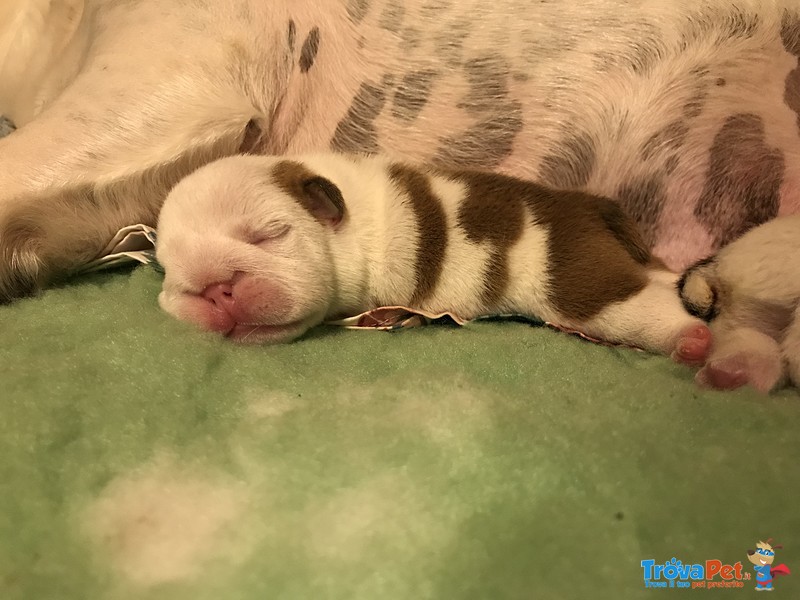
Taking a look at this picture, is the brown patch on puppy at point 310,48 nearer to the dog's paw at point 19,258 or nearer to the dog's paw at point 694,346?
the dog's paw at point 19,258

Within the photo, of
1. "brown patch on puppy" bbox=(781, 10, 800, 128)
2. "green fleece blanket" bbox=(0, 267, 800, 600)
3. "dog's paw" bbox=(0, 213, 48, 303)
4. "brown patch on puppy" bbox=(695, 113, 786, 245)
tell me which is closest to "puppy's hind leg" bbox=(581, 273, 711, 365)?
"green fleece blanket" bbox=(0, 267, 800, 600)

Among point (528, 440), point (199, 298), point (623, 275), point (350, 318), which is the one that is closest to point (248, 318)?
point (199, 298)

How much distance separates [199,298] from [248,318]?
106mm

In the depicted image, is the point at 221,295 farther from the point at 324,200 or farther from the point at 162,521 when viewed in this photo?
the point at 162,521

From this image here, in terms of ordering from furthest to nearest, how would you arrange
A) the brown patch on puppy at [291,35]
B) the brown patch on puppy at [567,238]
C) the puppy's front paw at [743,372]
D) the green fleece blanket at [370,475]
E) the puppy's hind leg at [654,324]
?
the brown patch on puppy at [291,35] → the brown patch on puppy at [567,238] → the puppy's hind leg at [654,324] → the puppy's front paw at [743,372] → the green fleece blanket at [370,475]

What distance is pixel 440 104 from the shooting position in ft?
5.08

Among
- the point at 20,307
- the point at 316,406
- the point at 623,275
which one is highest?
the point at 623,275

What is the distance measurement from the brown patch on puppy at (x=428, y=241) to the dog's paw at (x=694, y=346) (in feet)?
1.50

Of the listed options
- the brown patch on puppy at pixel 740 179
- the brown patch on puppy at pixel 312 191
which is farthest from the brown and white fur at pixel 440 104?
the brown patch on puppy at pixel 312 191

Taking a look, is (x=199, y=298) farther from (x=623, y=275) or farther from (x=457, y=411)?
(x=623, y=275)

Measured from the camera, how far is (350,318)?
1401 mm

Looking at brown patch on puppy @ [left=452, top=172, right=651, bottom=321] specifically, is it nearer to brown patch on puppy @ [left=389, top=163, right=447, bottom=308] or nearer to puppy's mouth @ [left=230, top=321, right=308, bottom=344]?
brown patch on puppy @ [left=389, top=163, right=447, bottom=308]

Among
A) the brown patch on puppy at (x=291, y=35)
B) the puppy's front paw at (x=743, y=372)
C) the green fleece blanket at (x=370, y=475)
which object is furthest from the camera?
the brown patch on puppy at (x=291, y=35)

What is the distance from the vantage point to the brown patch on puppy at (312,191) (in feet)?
4.40
